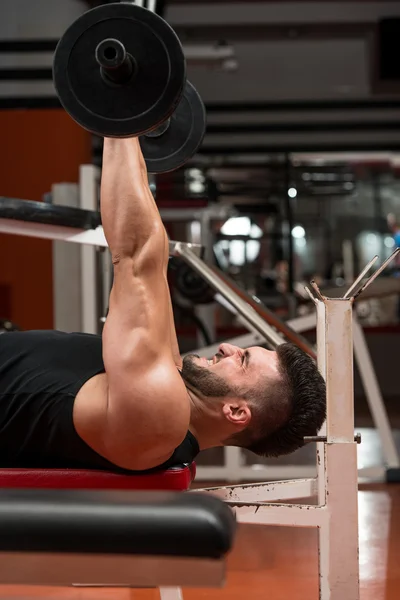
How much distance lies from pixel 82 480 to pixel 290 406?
17.2 inches

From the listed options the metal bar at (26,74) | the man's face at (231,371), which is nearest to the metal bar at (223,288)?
the man's face at (231,371)

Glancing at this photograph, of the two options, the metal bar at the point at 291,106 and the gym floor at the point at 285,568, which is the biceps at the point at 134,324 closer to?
the gym floor at the point at 285,568

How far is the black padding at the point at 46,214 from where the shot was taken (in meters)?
2.10

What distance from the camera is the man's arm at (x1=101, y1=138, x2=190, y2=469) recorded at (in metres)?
1.34

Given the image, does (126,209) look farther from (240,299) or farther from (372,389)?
(372,389)

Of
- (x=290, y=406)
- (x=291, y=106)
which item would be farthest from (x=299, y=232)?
(x=290, y=406)

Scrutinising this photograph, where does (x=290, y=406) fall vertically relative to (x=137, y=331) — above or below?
below

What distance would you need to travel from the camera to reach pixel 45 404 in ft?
4.90

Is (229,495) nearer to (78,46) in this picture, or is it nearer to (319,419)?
(319,419)

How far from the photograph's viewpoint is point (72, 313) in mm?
3809

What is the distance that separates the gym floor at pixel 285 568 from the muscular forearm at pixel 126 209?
1154 millimetres

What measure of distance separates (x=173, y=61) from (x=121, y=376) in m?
0.51

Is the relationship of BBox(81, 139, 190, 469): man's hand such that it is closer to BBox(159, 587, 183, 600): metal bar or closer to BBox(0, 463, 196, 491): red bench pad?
BBox(0, 463, 196, 491): red bench pad

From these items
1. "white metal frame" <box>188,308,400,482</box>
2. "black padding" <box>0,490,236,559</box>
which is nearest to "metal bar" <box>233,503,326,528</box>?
"black padding" <box>0,490,236,559</box>
